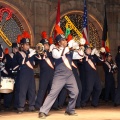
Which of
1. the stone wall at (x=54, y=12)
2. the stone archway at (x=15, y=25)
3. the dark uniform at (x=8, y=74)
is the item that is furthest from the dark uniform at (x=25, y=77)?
the stone wall at (x=54, y=12)

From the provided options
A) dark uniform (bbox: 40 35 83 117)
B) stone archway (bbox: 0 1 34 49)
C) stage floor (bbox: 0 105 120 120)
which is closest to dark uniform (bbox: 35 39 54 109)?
stage floor (bbox: 0 105 120 120)

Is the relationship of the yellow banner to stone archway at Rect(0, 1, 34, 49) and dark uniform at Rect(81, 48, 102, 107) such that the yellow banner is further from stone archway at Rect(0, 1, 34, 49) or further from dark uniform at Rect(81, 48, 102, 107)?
dark uniform at Rect(81, 48, 102, 107)

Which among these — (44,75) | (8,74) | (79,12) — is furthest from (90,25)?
(44,75)

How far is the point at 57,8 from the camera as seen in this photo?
1516 centimetres

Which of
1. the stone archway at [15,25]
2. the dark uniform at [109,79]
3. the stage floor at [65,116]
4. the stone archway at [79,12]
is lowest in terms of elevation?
the stage floor at [65,116]

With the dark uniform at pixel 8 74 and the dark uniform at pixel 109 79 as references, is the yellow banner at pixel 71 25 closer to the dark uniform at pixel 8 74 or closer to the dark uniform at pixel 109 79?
the dark uniform at pixel 109 79

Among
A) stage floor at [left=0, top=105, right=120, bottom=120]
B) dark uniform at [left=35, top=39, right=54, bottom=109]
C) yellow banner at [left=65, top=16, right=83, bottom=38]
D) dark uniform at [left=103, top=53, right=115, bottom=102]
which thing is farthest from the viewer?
yellow banner at [left=65, top=16, right=83, bottom=38]

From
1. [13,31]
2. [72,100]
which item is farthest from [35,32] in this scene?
[72,100]

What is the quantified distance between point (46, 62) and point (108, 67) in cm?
377

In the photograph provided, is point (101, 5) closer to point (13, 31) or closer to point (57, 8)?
point (57, 8)

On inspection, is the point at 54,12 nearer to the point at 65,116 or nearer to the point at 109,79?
the point at 109,79

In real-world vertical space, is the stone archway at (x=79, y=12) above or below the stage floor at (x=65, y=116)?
above

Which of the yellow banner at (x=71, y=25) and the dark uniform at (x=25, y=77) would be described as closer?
the dark uniform at (x=25, y=77)

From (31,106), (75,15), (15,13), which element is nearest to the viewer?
(31,106)
